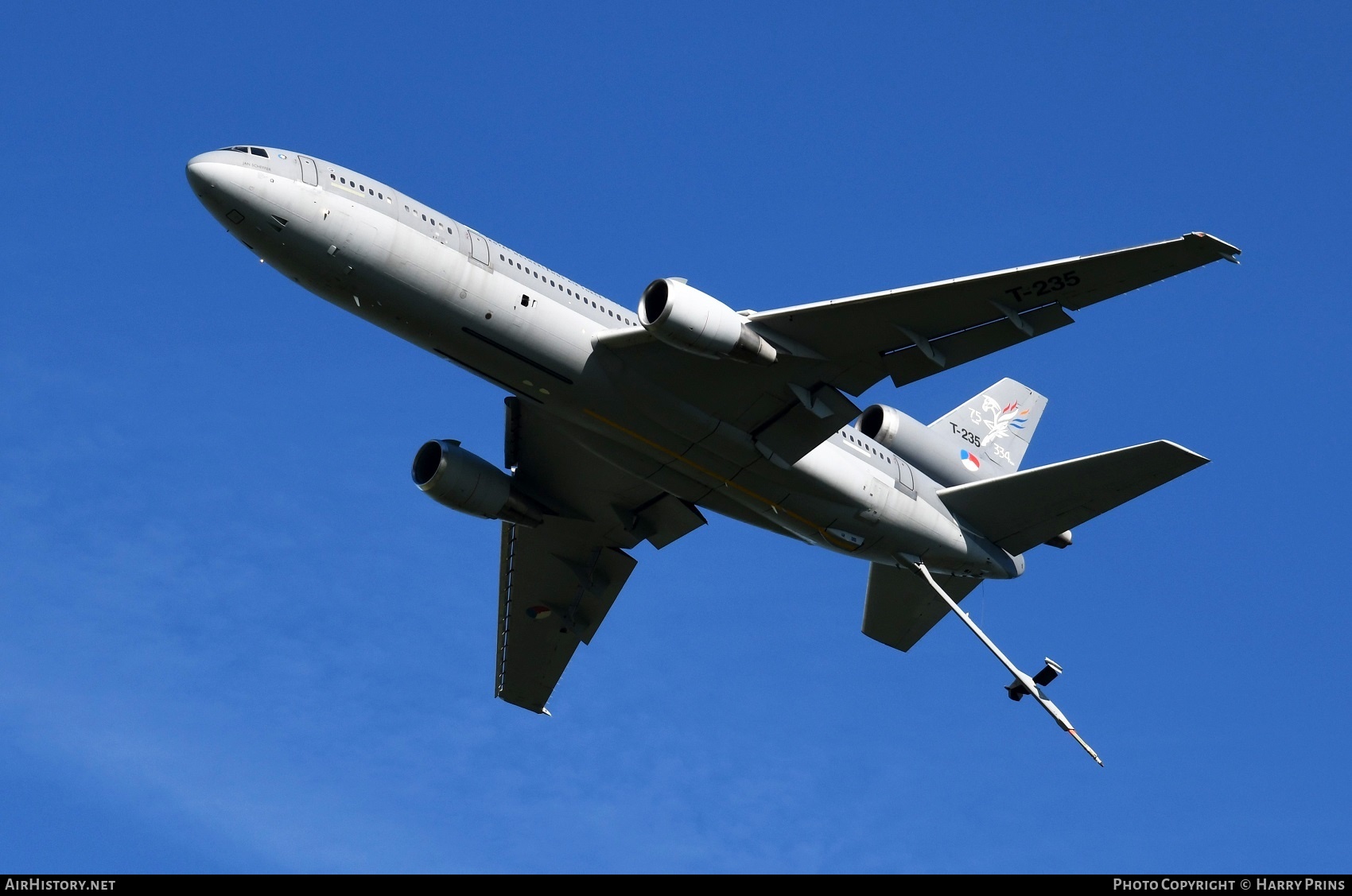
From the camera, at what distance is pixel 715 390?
104ft

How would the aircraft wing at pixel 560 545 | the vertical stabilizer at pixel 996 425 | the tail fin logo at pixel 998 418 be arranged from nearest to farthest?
the aircraft wing at pixel 560 545, the vertical stabilizer at pixel 996 425, the tail fin logo at pixel 998 418

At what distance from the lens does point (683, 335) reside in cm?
2972

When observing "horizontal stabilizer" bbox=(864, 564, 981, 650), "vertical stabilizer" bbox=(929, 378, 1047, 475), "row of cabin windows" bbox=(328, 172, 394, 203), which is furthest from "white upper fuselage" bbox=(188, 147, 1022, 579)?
"vertical stabilizer" bbox=(929, 378, 1047, 475)

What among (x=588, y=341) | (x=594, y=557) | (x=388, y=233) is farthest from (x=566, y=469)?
(x=388, y=233)

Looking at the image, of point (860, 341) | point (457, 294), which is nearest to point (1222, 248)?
point (860, 341)

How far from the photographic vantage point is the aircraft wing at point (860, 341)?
29.9m

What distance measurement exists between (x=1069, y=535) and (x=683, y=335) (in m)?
13.4

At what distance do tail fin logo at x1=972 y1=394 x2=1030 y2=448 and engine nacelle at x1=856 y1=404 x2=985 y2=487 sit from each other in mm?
3275

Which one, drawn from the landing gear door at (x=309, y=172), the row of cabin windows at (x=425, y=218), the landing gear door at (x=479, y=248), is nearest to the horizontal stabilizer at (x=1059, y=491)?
the landing gear door at (x=479, y=248)

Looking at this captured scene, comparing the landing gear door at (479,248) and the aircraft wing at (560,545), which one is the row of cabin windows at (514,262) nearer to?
the landing gear door at (479,248)

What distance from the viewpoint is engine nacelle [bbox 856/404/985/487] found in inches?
1406

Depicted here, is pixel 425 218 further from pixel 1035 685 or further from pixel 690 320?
pixel 1035 685

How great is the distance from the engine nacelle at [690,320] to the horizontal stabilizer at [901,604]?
438 inches

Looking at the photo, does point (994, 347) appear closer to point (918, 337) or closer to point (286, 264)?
point (918, 337)
